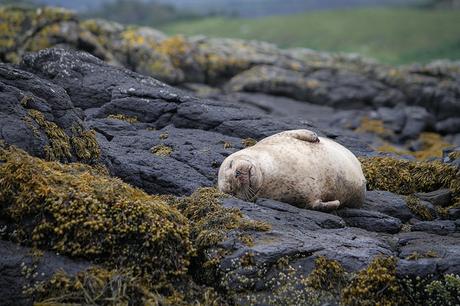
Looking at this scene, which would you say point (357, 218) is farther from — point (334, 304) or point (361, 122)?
point (361, 122)

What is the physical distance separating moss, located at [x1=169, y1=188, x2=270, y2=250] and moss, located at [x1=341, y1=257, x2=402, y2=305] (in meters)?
1.35

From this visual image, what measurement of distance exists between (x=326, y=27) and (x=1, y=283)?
8465 centimetres

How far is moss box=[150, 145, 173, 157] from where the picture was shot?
35.6ft

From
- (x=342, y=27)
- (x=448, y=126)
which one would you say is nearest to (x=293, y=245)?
(x=448, y=126)

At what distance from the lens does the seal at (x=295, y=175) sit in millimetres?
→ 9375

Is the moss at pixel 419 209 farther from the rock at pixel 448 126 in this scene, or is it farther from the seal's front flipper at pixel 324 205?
the rock at pixel 448 126

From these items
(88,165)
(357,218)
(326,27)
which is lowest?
(326,27)

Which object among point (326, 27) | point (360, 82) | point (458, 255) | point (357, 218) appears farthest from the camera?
point (326, 27)

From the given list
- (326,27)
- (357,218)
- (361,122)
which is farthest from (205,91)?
(326,27)

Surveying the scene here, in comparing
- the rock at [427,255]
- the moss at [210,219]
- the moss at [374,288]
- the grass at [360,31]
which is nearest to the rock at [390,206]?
the rock at [427,255]

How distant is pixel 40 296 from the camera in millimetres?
6469

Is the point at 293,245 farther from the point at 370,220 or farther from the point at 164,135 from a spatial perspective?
the point at 164,135

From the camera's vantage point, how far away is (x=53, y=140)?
28.0 ft

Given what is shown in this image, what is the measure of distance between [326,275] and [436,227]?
9.65 ft
